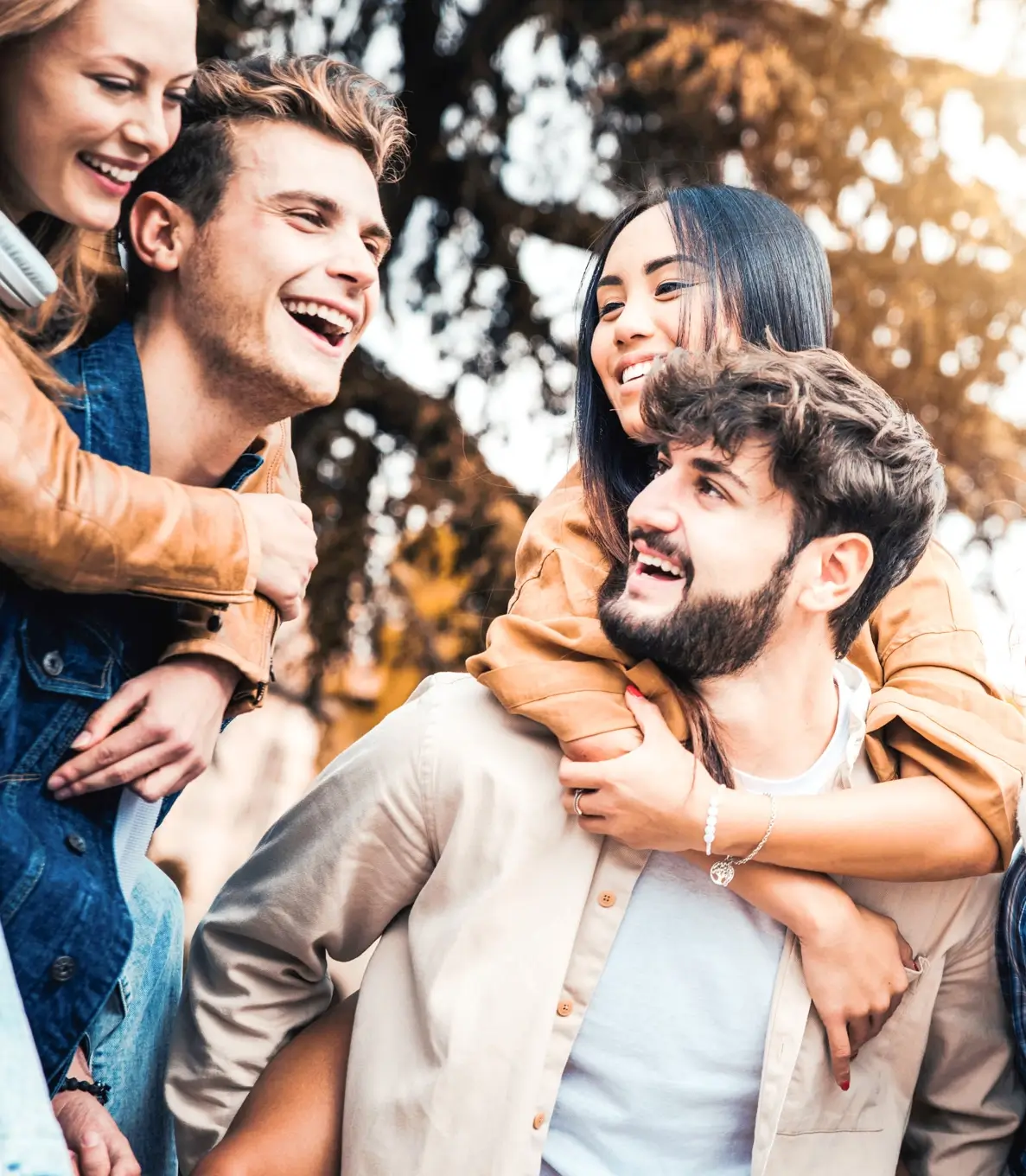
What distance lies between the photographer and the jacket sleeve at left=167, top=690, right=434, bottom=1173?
2.46 meters

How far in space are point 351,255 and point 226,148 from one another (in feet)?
0.95

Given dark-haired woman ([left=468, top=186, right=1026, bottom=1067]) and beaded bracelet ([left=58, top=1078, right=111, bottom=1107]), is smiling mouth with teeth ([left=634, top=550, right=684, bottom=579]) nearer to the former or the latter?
dark-haired woman ([left=468, top=186, right=1026, bottom=1067])

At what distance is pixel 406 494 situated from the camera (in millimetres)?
5102

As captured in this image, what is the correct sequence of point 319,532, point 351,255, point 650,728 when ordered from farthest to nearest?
point 319,532, point 351,255, point 650,728

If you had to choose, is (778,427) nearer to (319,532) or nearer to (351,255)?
(351,255)

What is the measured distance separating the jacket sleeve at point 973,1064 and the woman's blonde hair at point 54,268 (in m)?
1.71

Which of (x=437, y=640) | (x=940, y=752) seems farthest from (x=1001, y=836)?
(x=437, y=640)

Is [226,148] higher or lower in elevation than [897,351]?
higher

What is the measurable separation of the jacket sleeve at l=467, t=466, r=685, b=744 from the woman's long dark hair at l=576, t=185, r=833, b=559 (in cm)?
13

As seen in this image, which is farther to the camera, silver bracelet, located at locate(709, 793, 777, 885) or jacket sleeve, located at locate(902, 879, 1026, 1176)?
jacket sleeve, located at locate(902, 879, 1026, 1176)

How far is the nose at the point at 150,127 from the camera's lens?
2166 millimetres

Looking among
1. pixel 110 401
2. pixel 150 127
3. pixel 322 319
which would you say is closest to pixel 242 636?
pixel 110 401

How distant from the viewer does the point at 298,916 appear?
8.17 ft

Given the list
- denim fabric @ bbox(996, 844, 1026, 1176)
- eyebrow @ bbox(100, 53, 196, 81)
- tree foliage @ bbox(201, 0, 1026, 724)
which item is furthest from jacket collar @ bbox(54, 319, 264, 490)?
tree foliage @ bbox(201, 0, 1026, 724)
